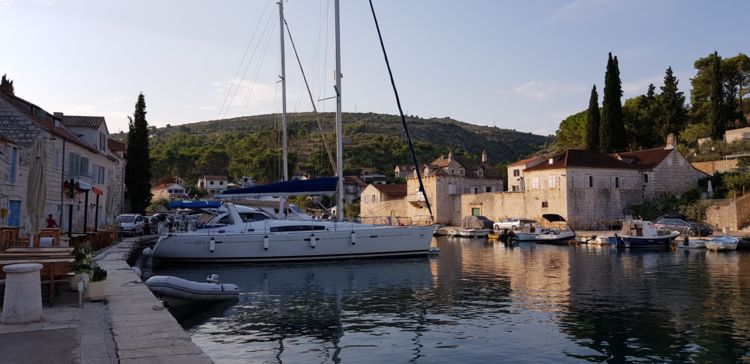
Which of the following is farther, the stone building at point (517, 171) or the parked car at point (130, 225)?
the stone building at point (517, 171)

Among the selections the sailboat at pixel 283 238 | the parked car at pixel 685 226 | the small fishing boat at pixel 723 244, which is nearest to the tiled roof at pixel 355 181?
the parked car at pixel 685 226

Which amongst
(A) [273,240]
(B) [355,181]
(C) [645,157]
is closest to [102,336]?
(A) [273,240]

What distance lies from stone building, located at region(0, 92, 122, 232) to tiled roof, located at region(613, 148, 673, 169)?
48058 mm

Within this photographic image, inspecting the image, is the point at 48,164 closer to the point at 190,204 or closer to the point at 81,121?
the point at 190,204

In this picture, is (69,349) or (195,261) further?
(195,261)

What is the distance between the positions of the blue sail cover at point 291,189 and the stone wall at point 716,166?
42594mm

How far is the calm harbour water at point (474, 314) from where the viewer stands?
11.4 meters

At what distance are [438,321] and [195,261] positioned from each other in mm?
17301

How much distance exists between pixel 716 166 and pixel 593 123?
43.6 ft

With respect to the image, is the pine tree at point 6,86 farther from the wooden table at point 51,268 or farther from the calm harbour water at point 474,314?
the wooden table at point 51,268

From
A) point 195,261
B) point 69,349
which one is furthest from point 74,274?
point 195,261

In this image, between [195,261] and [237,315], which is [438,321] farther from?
Result: [195,261]

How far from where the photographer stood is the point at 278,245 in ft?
92.3

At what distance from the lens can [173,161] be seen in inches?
4289
